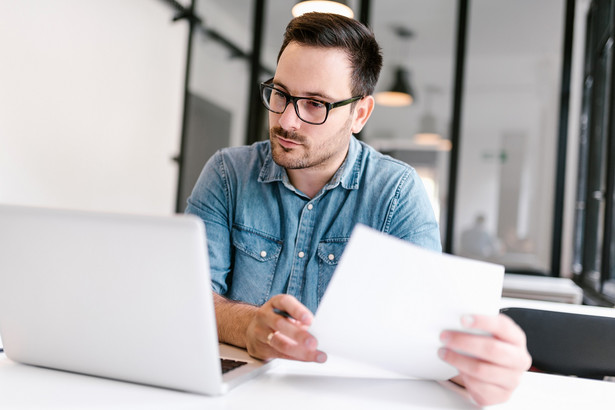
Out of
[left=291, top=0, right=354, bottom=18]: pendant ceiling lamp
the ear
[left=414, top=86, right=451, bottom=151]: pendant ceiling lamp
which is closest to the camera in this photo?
the ear

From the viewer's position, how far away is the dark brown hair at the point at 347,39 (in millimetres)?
1550

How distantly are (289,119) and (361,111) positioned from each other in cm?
36

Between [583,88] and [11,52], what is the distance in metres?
4.38

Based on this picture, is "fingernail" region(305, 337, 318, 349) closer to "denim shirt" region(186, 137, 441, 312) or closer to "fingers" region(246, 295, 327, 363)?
"fingers" region(246, 295, 327, 363)

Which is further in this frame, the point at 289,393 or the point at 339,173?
the point at 339,173

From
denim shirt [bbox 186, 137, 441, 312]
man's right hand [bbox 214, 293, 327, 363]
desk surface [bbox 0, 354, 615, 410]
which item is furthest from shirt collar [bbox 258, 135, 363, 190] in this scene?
desk surface [bbox 0, 354, 615, 410]

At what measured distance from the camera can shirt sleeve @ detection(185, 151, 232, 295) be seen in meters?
1.49

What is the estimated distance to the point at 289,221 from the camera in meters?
1.54

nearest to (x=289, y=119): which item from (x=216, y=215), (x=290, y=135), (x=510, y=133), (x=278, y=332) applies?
(x=290, y=135)

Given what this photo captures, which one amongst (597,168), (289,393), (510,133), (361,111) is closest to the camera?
(289,393)

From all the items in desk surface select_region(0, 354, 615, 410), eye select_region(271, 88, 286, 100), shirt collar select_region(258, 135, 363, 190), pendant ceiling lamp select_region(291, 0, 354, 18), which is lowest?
desk surface select_region(0, 354, 615, 410)

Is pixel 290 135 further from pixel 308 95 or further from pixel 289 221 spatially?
pixel 289 221

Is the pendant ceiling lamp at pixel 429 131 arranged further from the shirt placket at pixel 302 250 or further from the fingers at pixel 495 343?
the fingers at pixel 495 343

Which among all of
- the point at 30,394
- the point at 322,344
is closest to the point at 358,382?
the point at 322,344
